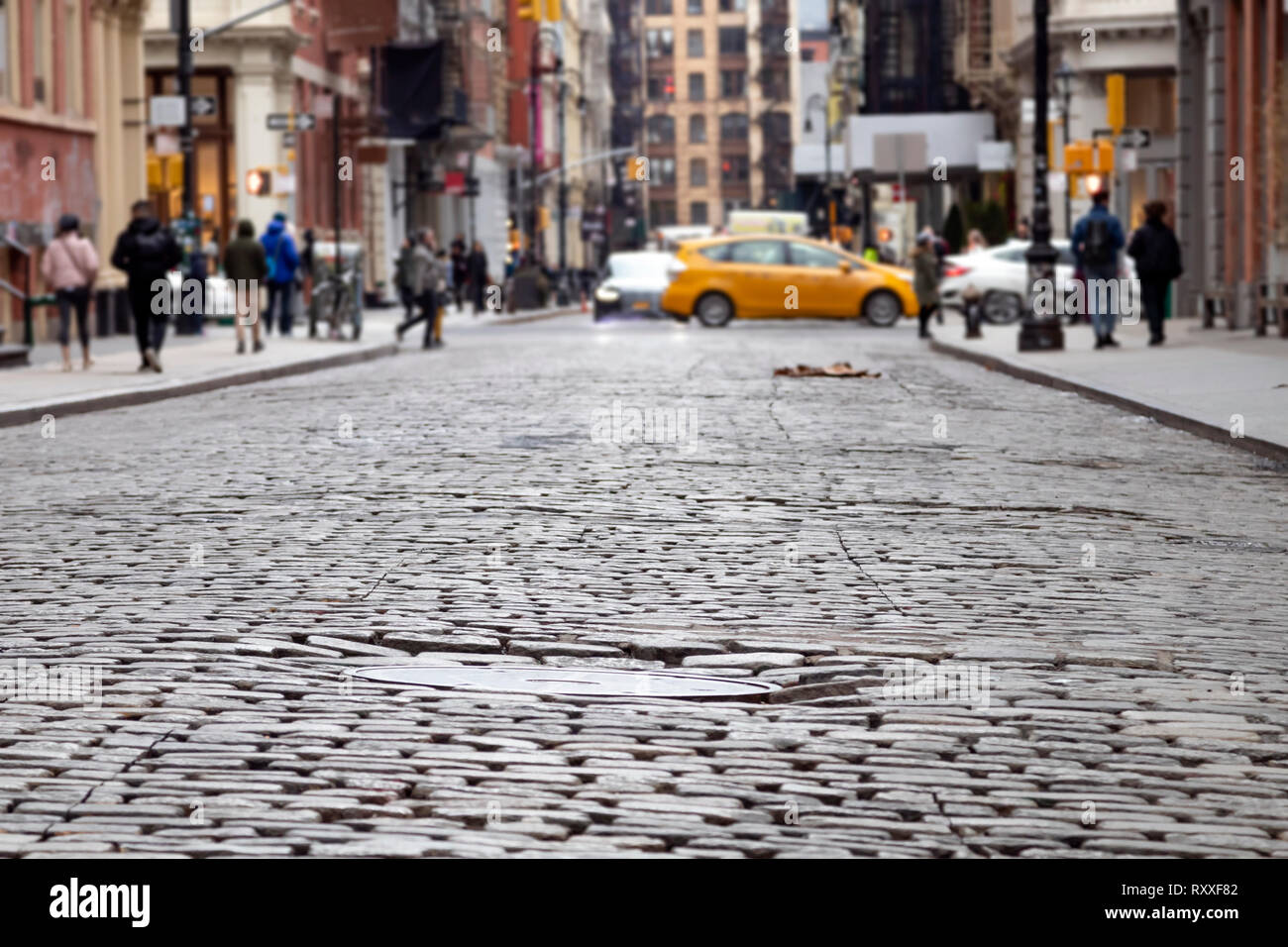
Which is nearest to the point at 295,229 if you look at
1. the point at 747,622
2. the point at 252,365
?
the point at 252,365

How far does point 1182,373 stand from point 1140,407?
12.1 ft

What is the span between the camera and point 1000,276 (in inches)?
1652

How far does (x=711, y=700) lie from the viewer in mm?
6914

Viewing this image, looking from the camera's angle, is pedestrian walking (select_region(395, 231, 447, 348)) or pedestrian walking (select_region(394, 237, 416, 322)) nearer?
pedestrian walking (select_region(395, 231, 447, 348))

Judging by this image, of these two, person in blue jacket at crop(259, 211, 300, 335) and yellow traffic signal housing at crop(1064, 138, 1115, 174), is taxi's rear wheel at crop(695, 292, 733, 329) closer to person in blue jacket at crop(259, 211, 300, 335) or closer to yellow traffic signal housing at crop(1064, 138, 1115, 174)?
person in blue jacket at crop(259, 211, 300, 335)

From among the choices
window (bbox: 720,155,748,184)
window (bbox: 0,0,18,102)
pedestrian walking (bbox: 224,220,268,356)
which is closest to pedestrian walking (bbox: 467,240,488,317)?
window (bbox: 0,0,18,102)

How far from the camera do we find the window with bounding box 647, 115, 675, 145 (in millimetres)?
181125

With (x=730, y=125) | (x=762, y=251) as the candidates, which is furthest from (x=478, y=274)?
(x=730, y=125)

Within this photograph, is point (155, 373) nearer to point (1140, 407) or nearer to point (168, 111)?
point (168, 111)

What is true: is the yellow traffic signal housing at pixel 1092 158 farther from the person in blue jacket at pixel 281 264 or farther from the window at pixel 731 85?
the window at pixel 731 85

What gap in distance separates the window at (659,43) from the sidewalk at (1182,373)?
5895 inches

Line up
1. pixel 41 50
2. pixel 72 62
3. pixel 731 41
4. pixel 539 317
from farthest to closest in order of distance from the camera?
pixel 731 41 → pixel 539 317 → pixel 72 62 → pixel 41 50

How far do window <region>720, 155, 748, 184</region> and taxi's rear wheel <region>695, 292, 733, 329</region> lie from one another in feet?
455
